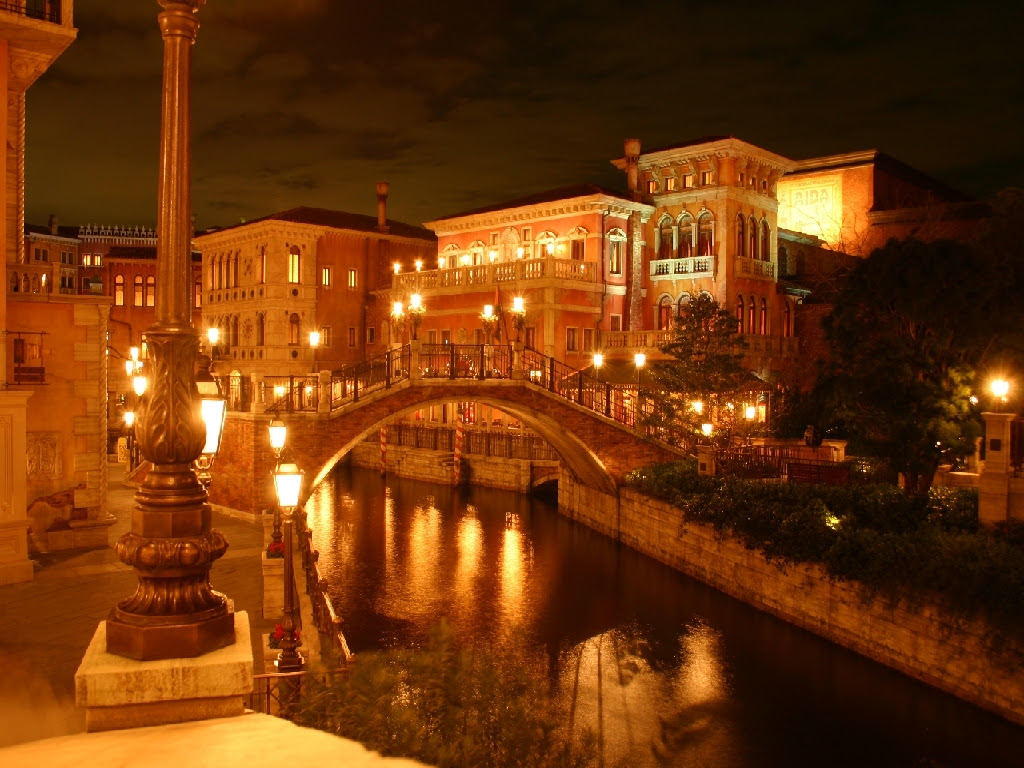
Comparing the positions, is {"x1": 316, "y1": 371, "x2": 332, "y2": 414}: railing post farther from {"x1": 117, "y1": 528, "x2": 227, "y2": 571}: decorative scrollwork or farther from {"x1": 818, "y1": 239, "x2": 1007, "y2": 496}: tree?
{"x1": 117, "y1": 528, "x2": 227, "y2": 571}: decorative scrollwork

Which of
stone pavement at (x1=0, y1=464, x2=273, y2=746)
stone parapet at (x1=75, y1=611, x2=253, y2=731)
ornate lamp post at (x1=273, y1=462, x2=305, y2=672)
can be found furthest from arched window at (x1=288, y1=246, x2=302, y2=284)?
stone parapet at (x1=75, y1=611, x2=253, y2=731)

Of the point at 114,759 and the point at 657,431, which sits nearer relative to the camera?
the point at 114,759

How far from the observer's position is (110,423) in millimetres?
41750

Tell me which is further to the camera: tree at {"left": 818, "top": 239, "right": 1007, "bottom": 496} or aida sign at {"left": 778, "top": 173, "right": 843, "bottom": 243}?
aida sign at {"left": 778, "top": 173, "right": 843, "bottom": 243}

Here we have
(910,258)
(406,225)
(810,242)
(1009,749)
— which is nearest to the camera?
(1009,749)

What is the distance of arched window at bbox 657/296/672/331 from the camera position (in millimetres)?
36062

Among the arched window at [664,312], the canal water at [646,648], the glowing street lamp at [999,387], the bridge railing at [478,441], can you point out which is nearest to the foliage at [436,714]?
the canal water at [646,648]

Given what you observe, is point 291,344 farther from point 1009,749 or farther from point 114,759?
point 114,759

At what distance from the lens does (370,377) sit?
25.7 meters

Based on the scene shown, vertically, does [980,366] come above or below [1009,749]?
above

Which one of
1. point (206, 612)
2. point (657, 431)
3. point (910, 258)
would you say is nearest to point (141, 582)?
point (206, 612)

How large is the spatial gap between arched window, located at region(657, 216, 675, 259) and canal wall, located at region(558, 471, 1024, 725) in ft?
46.4

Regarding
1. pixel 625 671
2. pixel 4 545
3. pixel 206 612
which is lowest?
pixel 625 671

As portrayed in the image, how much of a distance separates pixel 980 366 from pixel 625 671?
34.8 feet
